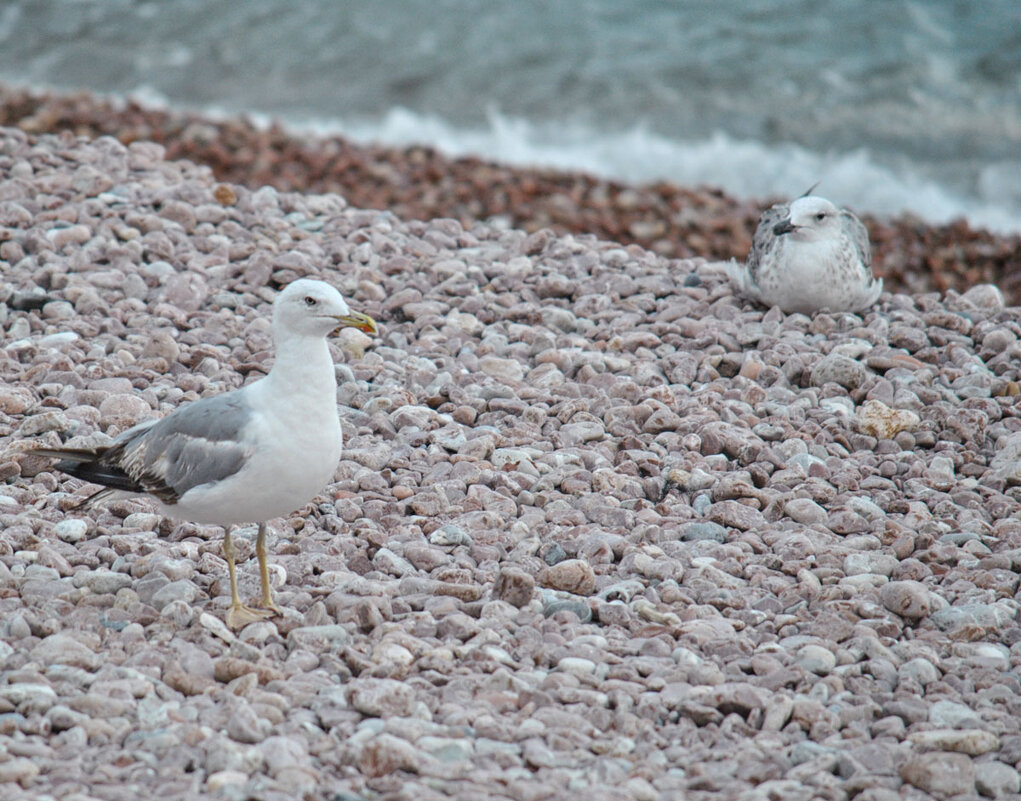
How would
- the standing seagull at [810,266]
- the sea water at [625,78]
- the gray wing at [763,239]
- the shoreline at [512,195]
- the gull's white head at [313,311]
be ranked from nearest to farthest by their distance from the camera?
the gull's white head at [313,311] < the standing seagull at [810,266] < the gray wing at [763,239] < the shoreline at [512,195] < the sea water at [625,78]

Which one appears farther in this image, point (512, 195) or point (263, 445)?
point (512, 195)

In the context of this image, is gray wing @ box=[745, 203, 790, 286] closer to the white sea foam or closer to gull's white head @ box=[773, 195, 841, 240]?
gull's white head @ box=[773, 195, 841, 240]

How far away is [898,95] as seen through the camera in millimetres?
13281

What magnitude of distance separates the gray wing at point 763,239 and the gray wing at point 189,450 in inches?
131

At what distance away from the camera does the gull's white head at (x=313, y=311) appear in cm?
381

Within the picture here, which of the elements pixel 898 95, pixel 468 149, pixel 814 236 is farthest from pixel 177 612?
pixel 898 95

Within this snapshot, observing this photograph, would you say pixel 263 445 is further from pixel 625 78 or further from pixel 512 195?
pixel 625 78

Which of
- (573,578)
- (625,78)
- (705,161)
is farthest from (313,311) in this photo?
(625,78)

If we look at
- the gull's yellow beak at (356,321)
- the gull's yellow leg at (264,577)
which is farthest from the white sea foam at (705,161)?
the gull's yellow leg at (264,577)

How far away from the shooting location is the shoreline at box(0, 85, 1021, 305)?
9.32m

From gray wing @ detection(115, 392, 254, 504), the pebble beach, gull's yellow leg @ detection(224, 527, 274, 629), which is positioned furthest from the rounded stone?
gray wing @ detection(115, 392, 254, 504)

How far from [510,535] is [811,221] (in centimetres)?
284

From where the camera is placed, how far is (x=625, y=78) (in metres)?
13.8

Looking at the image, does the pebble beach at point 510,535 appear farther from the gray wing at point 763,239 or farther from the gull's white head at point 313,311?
the gull's white head at point 313,311
